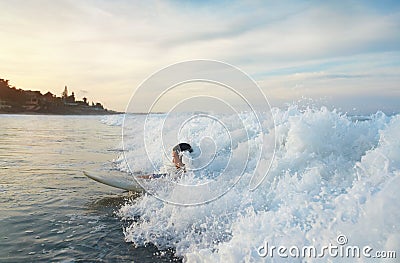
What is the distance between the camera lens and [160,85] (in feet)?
16.1

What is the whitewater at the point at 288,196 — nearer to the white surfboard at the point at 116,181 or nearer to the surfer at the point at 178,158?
the surfer at the point at 178,158

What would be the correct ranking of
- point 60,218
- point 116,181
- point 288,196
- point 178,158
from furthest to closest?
→ point 116,181 → point 178,158 → point 60,218 → point 288,196

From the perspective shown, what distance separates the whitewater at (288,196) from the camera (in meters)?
3.92

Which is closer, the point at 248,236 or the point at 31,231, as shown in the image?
the point at 248,236

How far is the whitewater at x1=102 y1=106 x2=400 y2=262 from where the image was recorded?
3.92 meters

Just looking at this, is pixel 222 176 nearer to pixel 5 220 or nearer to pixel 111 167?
pixel 5 220

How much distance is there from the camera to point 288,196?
5707mm

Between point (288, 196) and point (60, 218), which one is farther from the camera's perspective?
point (60, 218)

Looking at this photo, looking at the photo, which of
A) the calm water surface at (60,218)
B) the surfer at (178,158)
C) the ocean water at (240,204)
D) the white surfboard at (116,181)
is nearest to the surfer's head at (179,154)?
the surfer at (178,158)

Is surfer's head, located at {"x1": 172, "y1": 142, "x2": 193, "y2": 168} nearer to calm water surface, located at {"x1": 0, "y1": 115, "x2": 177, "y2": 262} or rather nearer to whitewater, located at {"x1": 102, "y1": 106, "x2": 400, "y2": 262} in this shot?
whitewater, located at {"x1": 102, "y1": 106, "x2": 400, "y2": 262}

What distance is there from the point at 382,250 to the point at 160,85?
3563 millimetres

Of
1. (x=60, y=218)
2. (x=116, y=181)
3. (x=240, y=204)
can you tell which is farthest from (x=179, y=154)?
(x=60, y=218)

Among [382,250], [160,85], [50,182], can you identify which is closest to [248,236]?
[382,250]

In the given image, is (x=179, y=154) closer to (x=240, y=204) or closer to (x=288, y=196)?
(x=240, y=204)
